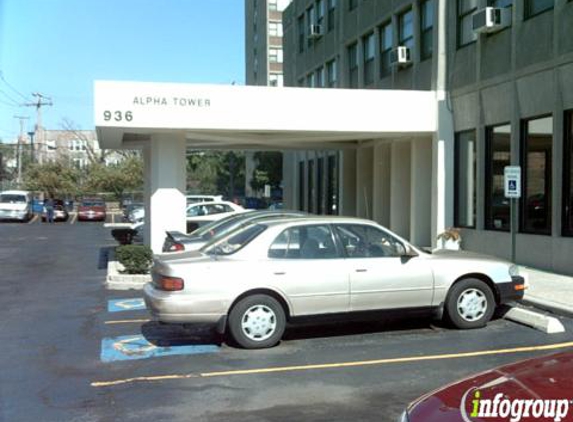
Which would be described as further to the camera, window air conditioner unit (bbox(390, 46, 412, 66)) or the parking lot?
window air conditioner unit (bbox(390, 46, 412, 66))

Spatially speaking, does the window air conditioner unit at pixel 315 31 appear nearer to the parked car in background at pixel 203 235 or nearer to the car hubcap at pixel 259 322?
the parked car in background at pixel 203 235

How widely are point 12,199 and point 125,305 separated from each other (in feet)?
111

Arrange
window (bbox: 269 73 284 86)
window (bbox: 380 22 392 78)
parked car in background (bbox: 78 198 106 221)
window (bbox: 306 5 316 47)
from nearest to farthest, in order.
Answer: window (bbox: 380 22 392 78) < window (bbox: 306 5 316 47) < parked car in background (bbox: 78 198 106 221) < window (bbox: 269 73 284 86)

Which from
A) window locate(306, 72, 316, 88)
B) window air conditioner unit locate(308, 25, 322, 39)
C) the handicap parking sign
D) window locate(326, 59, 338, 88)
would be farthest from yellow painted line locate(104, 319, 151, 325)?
window locate(306, 72, 316, 88)

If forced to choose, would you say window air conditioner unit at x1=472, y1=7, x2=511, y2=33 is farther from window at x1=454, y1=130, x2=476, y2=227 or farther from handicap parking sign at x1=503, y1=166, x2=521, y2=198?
handicap parking sign at x1=503, y1=166, x2=521, y2=198

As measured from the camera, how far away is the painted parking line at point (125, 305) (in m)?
10.5

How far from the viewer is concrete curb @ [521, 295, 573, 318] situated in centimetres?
954

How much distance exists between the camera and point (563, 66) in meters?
13.2

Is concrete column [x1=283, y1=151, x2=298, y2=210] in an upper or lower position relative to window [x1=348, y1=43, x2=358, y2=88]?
lower

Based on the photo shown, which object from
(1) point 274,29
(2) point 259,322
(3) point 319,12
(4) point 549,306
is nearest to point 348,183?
(3) point 319,12

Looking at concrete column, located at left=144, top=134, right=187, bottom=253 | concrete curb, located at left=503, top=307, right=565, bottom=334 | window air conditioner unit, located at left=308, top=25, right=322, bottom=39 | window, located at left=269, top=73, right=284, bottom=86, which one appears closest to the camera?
concrete curb, located at left=503, top=307, right=565, bottom=334

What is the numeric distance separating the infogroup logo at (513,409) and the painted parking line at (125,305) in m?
8.05

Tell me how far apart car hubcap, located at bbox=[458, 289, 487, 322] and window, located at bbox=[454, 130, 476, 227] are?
8.60 m

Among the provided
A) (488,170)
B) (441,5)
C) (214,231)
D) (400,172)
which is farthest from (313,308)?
(400,172)
